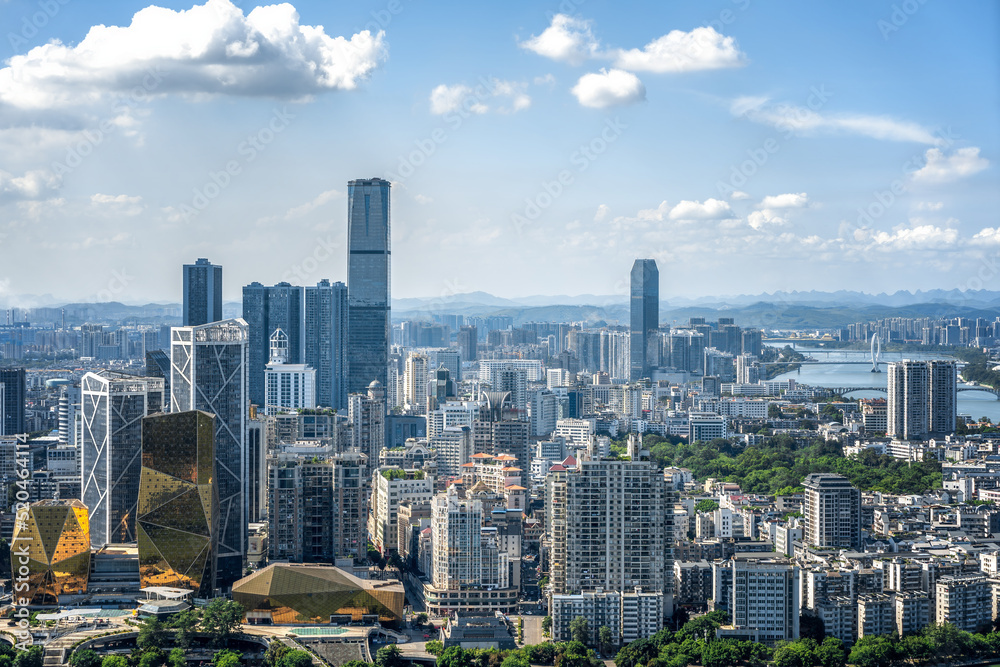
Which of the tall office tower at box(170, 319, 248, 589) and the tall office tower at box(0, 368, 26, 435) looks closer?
the tall office tower at box(170, 319, 248, 589)

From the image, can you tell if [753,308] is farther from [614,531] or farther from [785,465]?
[614,531]

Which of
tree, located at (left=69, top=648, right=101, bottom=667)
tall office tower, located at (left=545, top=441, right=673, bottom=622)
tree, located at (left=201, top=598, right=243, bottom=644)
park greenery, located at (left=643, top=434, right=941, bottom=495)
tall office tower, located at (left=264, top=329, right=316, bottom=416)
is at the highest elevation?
tall office tower, located at (left=264, top=329, right=316, bottom=416)

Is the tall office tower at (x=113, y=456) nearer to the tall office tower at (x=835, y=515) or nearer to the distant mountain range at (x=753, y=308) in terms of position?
the tall office tower at (x=835, y=515)

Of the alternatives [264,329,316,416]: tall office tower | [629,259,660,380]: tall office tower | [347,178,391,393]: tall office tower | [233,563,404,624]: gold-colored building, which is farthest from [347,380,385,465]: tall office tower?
[629,259,660,380]: tall office tower

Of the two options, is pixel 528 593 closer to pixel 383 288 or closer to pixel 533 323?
pixel 383 288

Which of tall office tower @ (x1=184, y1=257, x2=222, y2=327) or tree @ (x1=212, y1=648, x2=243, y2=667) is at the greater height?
tall office tower @ (x1=184, y1=257, x2=222, y2=327)

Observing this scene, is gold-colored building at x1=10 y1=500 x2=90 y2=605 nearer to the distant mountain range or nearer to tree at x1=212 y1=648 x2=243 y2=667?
tree at x1=212 y1=648 x2=243 y2=667

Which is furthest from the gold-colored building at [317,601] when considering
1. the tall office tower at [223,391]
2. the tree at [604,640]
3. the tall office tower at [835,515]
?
the tall office tower at [835,515]

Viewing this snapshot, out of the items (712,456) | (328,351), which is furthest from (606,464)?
(328,351)
